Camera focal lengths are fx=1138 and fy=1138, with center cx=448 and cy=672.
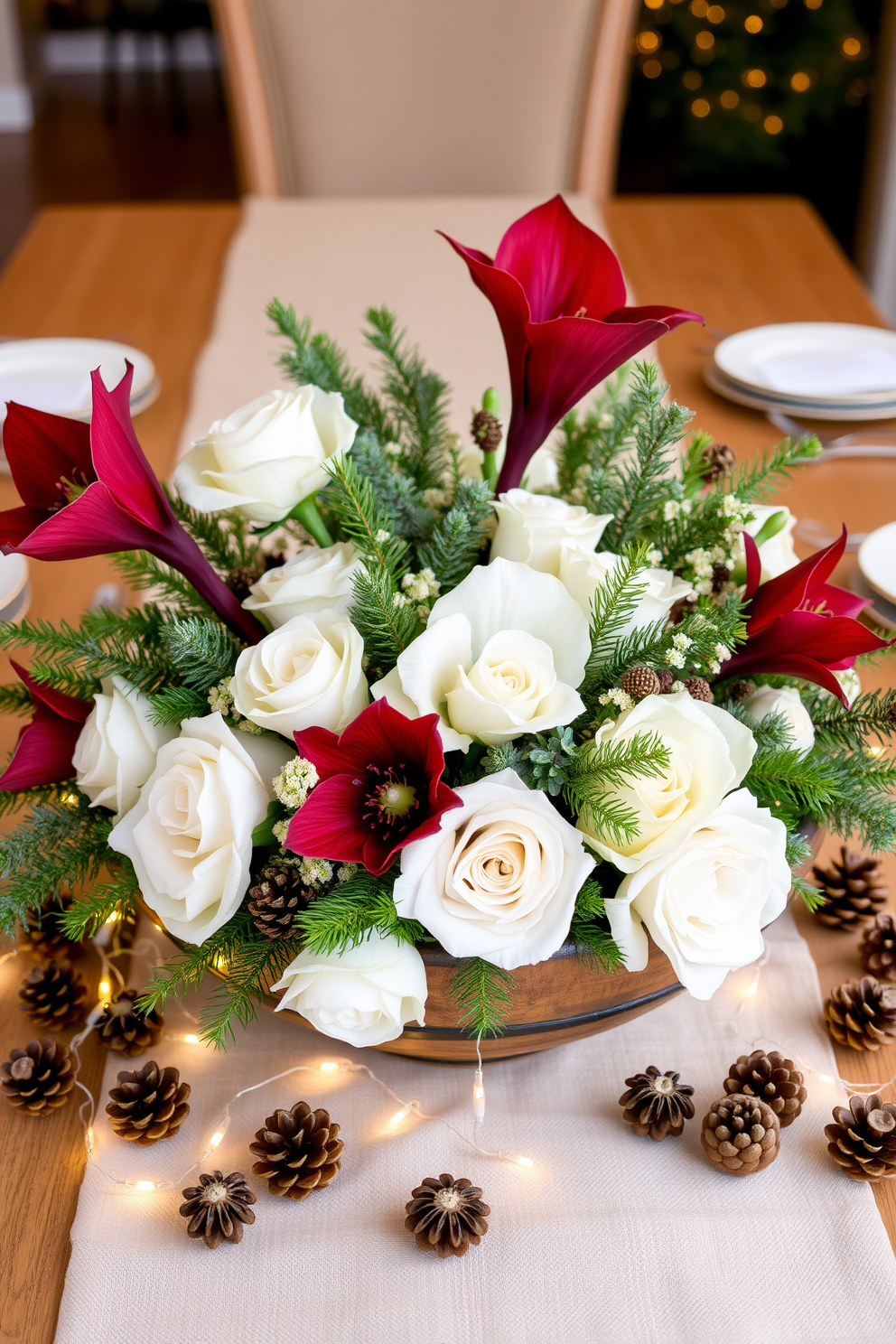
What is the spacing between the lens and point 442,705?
53cm

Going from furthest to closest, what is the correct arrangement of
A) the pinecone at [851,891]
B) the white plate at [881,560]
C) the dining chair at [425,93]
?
the dining chair at [425,93] < the white plate at [881,560] < the pinecone at [851,891]

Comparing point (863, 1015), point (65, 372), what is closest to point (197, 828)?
point (863, 1015)

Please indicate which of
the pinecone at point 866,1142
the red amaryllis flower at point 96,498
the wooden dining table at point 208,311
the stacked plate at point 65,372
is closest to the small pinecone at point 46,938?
the wooden dining table at point 208,311

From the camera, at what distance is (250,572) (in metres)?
0.67

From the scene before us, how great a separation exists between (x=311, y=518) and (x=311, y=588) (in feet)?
0.23

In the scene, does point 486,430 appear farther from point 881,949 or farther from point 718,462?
point 881,949

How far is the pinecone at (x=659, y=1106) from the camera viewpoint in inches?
22.7

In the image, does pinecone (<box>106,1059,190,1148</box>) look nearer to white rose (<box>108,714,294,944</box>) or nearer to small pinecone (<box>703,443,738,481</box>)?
white rose (<box>108,714,294,944</box>)

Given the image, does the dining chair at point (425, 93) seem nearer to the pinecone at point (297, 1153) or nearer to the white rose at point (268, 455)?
the white rose at point (268, 455)

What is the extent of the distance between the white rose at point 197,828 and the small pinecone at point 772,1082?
28 cm

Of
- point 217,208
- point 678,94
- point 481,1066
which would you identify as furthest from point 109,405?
point 678,94

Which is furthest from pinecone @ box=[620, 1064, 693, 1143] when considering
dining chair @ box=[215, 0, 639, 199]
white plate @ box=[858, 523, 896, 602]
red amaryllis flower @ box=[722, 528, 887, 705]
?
dining chair @ box=[215, 0, 639, 199]

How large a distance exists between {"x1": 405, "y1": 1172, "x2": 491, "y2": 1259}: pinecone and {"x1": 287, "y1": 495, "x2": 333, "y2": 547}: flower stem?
34 centimetres

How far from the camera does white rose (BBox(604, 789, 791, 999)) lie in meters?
0.50
